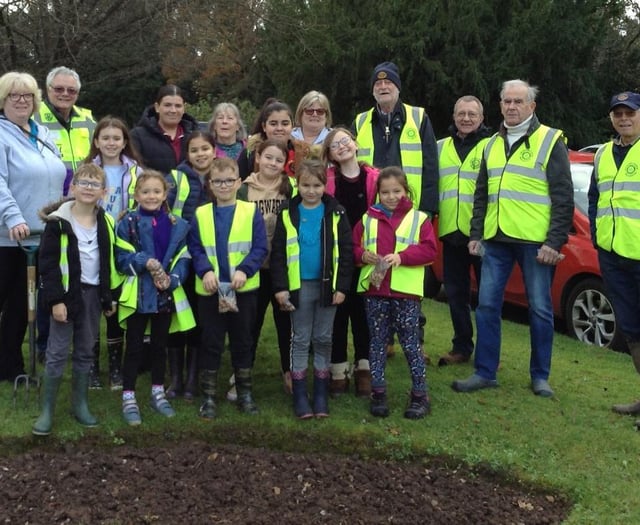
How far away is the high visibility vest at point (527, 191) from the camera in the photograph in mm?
5441

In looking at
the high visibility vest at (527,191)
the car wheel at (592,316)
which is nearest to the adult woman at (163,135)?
the high visibility vest at (527,191)

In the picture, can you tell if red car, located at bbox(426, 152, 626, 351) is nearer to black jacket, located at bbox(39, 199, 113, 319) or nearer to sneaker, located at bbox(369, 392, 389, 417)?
sneaker, located at bbox(369, 392, 389, 417)

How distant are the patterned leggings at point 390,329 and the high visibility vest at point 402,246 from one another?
0.11 meters

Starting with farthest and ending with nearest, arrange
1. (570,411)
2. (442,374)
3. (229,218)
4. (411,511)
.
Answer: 1. (442,374)
2. (570,411)
3. (229,218)
4. (411,511)

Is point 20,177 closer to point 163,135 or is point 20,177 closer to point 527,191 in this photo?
point 163,135

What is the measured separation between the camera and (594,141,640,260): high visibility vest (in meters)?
5.13

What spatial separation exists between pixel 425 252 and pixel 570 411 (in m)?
1.69

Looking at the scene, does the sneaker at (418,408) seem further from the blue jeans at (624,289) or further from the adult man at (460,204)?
the blue jeans at (624,289)

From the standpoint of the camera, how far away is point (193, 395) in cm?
545

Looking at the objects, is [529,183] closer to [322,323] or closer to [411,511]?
[322,323]

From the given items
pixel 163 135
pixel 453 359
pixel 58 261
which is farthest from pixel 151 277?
pixel 453 359

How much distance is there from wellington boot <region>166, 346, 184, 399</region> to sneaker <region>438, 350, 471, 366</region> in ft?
7.65

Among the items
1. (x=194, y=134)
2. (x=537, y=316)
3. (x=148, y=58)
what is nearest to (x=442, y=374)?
(x=537, y=316)

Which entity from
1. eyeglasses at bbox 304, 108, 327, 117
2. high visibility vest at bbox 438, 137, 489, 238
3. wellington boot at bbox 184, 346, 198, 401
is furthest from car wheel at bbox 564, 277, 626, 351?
wellington boot at bbox 184, 346, 198, 401
